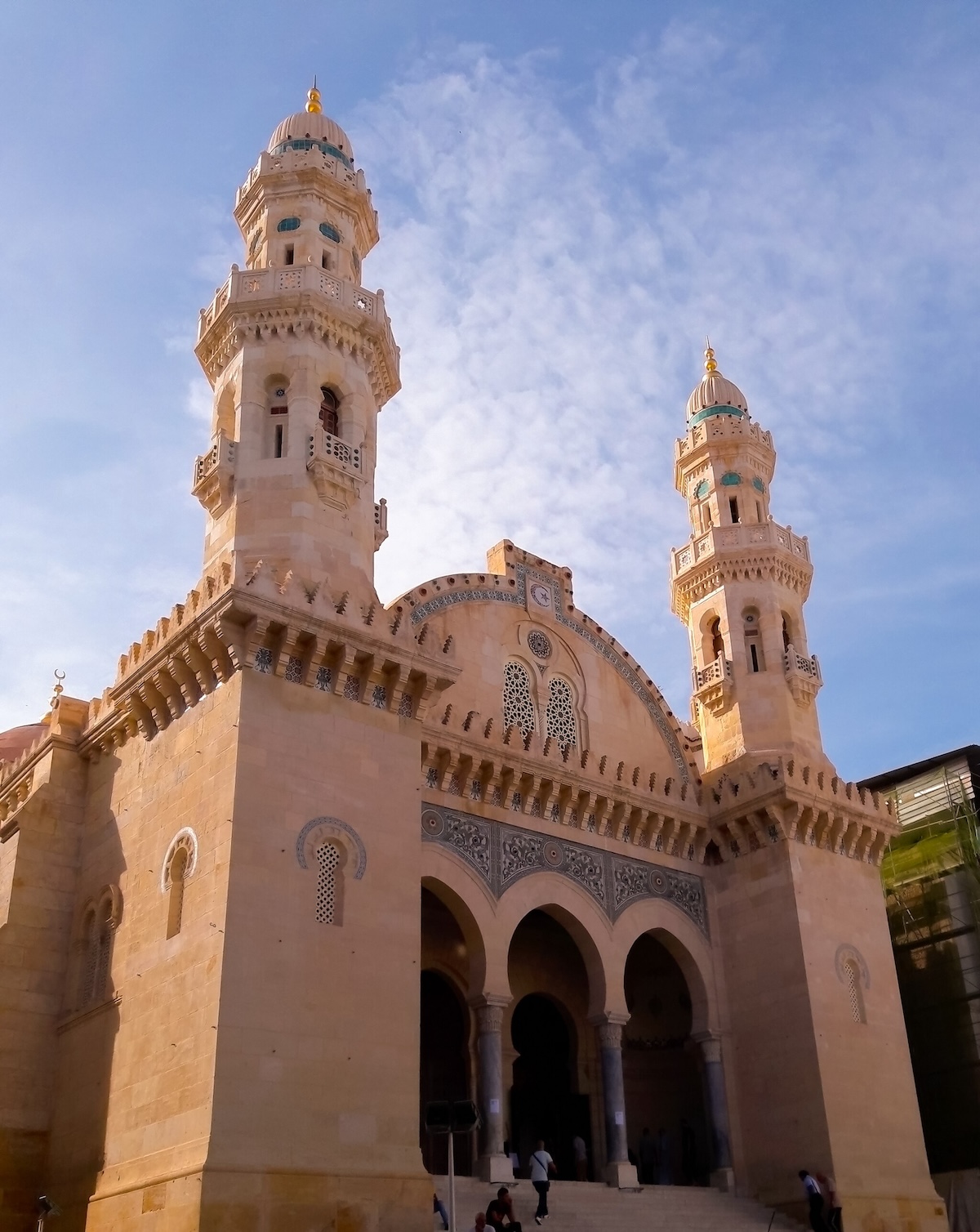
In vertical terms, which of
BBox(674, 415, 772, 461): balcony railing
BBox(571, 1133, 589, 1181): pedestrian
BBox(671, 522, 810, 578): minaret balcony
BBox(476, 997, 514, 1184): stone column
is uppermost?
BBox(674, 415, 772, 461): balcony railing

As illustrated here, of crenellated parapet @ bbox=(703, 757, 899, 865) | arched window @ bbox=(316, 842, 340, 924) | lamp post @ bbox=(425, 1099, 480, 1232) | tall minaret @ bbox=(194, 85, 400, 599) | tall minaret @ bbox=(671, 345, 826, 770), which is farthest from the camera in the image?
tall minaret @ bbox=(671, 345, 826, 770)

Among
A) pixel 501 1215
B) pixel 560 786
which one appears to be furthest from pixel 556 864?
pixel 501 1215

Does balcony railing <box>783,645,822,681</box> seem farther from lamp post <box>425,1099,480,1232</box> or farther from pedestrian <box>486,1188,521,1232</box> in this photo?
lamp post <box>425,1099,480,1232</box>

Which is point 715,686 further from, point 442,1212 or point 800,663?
point 442,1212

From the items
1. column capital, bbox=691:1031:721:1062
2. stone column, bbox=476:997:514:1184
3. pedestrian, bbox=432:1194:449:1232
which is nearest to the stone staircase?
pedestrian, bbox=432:1194:449:1232

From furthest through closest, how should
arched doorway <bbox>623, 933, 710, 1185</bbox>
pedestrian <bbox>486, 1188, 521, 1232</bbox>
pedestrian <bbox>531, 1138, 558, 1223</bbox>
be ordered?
arched doorway <bbox>623, 933, 710, 1185</bbox> → pedestrian <bbox>531, 1138, 558, 1223</bbox> → pedestrian <bbox>486, 1188, 521, 1232</bbox>

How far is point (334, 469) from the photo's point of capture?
1680 centimetres

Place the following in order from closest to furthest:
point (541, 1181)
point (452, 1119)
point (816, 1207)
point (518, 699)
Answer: point (452, 1119) → point (541, 1181) → point (816, 1207) → point (518, 699)

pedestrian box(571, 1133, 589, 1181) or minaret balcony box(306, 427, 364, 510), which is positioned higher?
minaret balcony box(306, 427, 364, 510)

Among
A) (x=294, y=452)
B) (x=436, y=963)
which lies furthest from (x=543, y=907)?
(x=294, y=452)

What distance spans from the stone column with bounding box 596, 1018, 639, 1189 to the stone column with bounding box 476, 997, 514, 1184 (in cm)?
175

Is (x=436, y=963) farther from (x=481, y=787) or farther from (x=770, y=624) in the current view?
(x=770, y=624)

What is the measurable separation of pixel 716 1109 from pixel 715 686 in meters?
6.75

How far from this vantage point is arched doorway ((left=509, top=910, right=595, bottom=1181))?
63.1 feet
